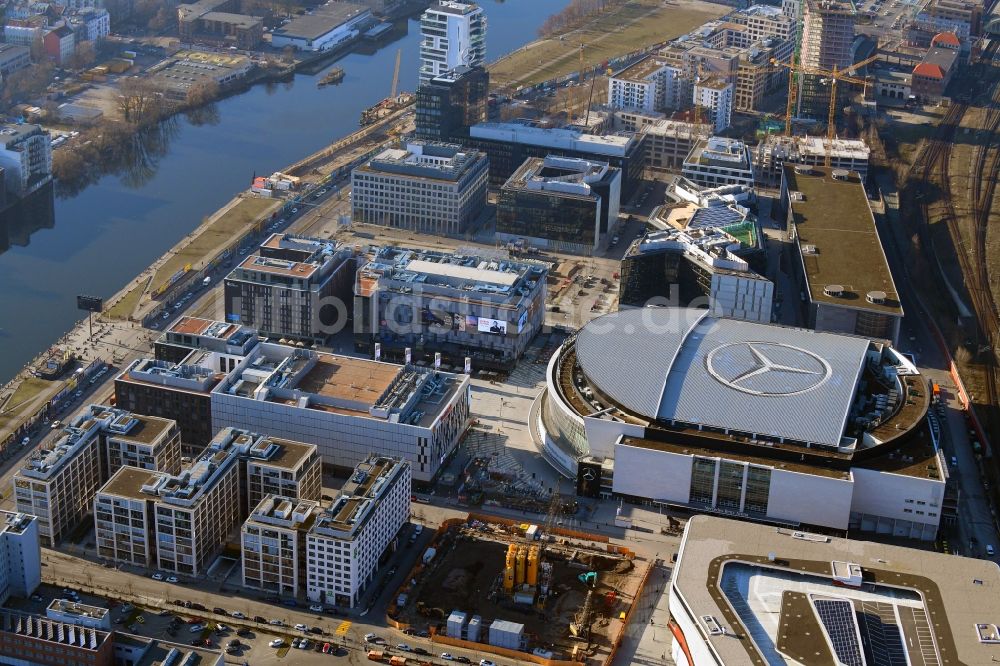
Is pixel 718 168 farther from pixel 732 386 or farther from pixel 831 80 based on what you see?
pixel 732 386

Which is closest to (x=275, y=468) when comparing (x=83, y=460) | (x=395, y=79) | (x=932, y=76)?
(x=83, y=460)

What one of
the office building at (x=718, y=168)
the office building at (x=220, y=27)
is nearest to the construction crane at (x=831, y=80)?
the office building at (x=718, y=168)

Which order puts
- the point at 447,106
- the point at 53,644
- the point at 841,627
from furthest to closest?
the point at 447,106 < the point at 841,627 < the point at 53,644

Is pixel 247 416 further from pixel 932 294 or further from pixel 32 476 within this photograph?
pixel 932 294

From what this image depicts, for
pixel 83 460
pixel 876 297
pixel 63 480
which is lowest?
pixel 63 480

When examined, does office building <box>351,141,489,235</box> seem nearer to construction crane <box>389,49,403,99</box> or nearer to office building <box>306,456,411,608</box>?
construction crane <box>389,49,403,99</box>

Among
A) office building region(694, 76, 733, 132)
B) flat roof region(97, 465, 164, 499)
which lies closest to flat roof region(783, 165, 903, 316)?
office building region(694, 76, 733, 132)
